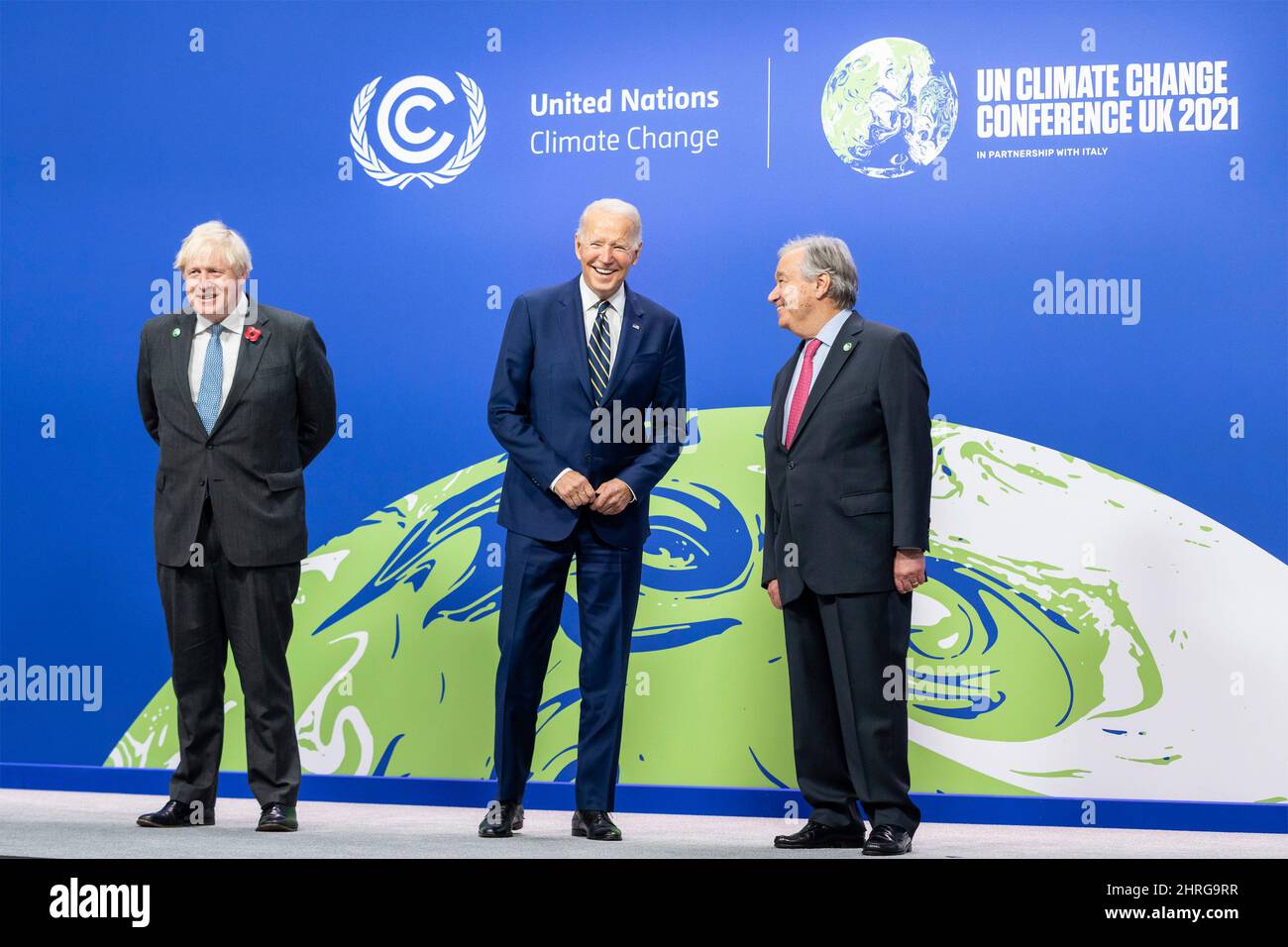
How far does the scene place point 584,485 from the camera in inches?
150

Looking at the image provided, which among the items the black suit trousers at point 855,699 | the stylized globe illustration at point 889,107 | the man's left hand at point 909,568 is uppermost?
the stylized globe illustration at point 889,107

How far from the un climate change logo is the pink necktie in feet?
5.41

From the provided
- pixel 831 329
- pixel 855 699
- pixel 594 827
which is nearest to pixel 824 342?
pixel 831 329

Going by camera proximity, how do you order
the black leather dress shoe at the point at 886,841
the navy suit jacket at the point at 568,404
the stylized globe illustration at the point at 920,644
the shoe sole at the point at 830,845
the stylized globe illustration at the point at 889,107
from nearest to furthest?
the black leather dress shoe at the point at 886,841 < the shoe sole at the point at 830,845 < the navy suit jacket at the point at 568,404 < the stylized globe illustration at the point at 920,644 < the stylized globe illustration at the point at 889,107

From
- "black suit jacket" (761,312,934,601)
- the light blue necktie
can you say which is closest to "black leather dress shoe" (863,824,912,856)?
"black suit jacket" (761,312,934,601)

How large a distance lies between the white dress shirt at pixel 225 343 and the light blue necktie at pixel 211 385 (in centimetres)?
1

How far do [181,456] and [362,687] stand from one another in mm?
1174

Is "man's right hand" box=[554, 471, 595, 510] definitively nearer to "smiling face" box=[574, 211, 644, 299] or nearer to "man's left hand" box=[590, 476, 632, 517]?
"man's left hand" box=[590, 476, 632, 517]

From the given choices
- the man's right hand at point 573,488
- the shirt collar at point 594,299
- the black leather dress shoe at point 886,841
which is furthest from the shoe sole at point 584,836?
the shirt collar at point 594,299

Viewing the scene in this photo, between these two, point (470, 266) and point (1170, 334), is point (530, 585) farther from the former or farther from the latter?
point (1170, 334)

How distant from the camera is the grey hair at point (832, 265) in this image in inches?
151

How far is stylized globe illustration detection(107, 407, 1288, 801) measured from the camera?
4.26 metres

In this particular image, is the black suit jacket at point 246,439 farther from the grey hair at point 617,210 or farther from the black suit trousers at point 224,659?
the grey hair at point 617,210

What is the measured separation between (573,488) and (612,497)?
109 millimetres
